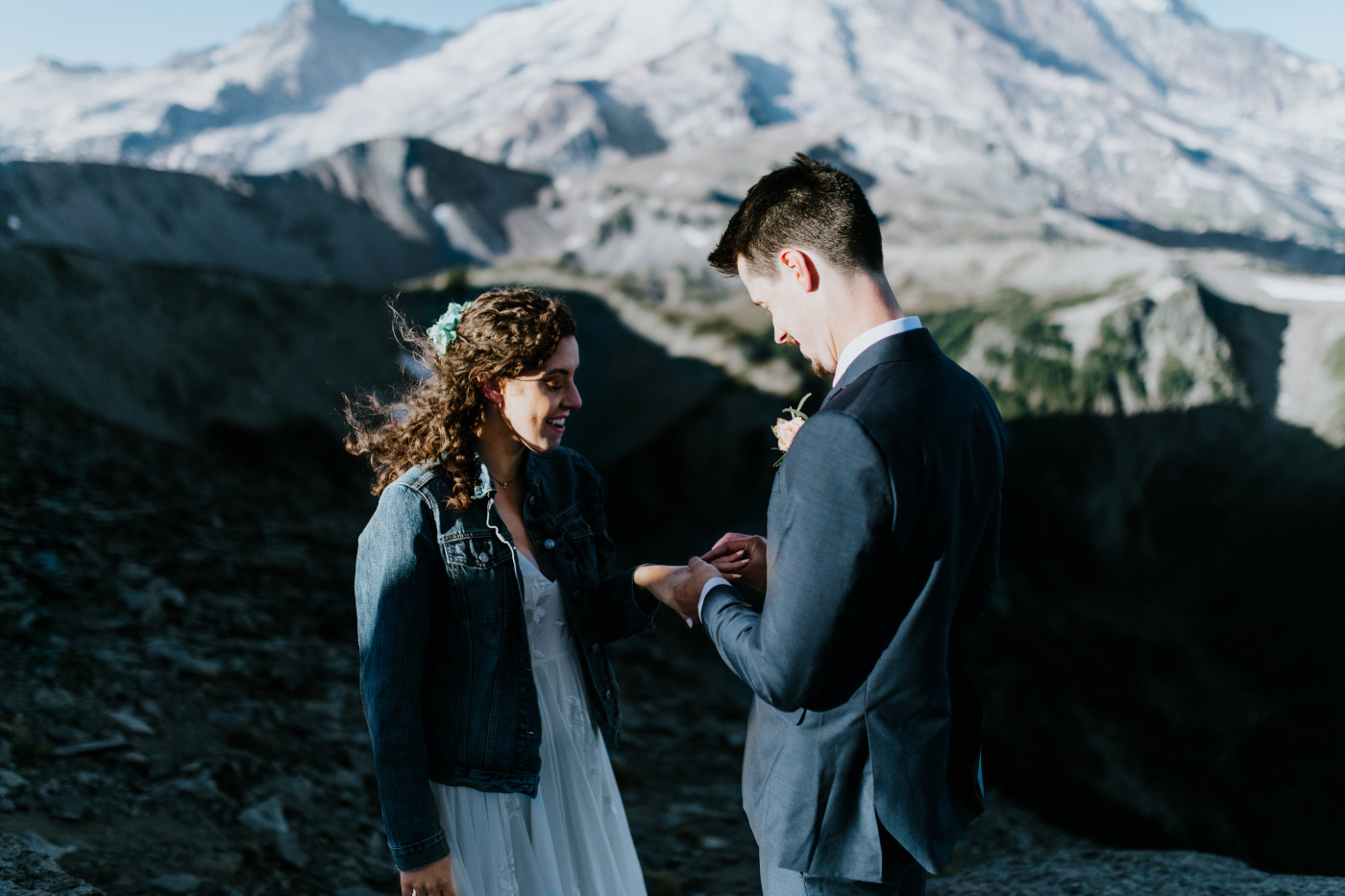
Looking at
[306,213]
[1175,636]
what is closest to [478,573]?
[1175,636]

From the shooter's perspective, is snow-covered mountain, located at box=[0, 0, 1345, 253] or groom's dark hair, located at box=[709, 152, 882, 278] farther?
snow-covered mountain, located at box=[0, 0, 1345, 253]

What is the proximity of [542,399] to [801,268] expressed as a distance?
33.1 inches

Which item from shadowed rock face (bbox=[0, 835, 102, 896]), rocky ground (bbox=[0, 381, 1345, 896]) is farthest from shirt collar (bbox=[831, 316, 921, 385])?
rocky ground (bbox=[0, 381, 1345, 896])

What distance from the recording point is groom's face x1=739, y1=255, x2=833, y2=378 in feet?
5.93

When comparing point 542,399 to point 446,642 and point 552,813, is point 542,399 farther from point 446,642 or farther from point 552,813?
point 552,813

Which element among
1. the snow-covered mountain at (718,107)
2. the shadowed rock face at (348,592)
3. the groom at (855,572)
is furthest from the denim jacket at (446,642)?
the snow-covered mountain at (718,107)

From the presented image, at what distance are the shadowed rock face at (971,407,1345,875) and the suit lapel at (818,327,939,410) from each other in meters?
9.52

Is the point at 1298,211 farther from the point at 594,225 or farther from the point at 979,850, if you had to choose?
the point at 979,850

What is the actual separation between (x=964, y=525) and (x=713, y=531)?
1410cm

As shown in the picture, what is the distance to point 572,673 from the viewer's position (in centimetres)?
247

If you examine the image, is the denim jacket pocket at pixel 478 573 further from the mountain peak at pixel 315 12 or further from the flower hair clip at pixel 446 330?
the mountain peak at pixel 315 12

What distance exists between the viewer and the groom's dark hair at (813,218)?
171cm

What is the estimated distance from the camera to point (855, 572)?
149cm

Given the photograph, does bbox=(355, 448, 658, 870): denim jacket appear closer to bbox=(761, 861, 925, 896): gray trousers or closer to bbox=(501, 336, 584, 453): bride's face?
bbox=(501, 336, 584, 453): bride's face
